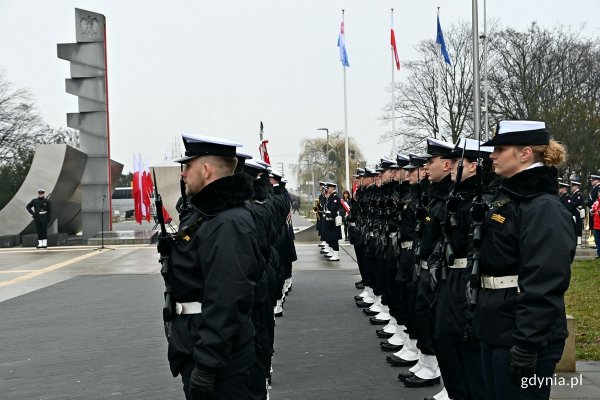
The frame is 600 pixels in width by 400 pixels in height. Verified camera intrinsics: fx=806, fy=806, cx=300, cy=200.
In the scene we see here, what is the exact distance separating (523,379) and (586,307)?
7.92 m

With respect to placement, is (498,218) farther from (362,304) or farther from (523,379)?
(362,304)

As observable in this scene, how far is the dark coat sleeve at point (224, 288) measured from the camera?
363 cm

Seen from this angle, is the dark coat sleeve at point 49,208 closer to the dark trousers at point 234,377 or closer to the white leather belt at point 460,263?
the white leather belt at point 460,263

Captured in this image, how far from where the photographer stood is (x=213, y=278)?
3689 mm

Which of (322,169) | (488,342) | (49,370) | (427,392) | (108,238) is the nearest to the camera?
(488,342)

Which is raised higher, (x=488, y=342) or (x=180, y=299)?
(x=180, y=299)

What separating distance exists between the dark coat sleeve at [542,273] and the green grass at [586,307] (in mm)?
4272

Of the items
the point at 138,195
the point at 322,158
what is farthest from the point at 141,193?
the point at 322,158

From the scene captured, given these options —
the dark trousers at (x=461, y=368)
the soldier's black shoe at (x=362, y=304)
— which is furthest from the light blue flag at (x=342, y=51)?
the dark trousers at (x=461, y=368)

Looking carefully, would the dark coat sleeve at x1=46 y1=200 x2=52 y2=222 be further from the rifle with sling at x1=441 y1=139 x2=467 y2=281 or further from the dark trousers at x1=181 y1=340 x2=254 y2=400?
the dark trousers at x1=181 y1=340 x2=254 y2=400

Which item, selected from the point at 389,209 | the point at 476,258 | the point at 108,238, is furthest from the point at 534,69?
the point at 476,258

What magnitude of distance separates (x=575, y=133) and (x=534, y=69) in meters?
7.63

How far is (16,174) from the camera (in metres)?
42.6

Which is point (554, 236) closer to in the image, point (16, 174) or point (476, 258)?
point (476, 258)
